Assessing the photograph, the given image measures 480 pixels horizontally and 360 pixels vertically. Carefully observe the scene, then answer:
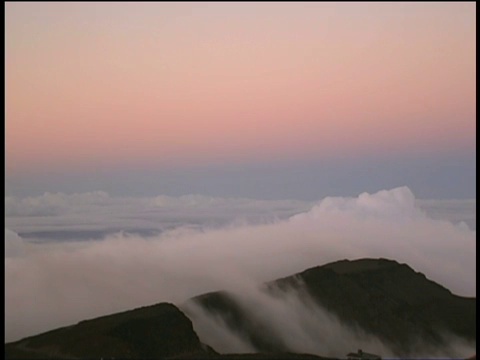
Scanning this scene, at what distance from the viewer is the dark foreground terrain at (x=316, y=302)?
67.5 meters

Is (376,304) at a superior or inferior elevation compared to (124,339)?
inferior

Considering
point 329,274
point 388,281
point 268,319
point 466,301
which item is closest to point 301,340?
point 268,319

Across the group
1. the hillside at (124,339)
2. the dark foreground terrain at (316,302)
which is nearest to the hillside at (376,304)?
the dark foreground terrain at (316,302)

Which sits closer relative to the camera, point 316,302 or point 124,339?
point 124,339

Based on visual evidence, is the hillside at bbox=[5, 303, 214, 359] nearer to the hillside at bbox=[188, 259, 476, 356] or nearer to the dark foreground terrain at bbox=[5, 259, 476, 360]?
the dark foreground terrain at bbox=[5, 259, 476, 360]

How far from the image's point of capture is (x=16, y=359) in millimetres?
60125

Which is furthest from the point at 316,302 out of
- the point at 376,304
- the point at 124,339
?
the point at 124,339

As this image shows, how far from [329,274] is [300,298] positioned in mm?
8127

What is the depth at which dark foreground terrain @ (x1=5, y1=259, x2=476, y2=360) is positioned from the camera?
67.5m

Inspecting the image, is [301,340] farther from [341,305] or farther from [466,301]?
[466,301]

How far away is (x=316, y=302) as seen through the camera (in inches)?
4375

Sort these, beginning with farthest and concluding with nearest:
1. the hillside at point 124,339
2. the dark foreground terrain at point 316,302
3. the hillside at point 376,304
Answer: the hillside at point 376,304 < the dark foreground terrain at point 316,302 < the hillside at point 124,339

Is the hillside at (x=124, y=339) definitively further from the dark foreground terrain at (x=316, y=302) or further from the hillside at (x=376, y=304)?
the hillside at (x=376, y=304)

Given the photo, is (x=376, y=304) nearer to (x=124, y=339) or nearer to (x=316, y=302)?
(x=316, y=302)
